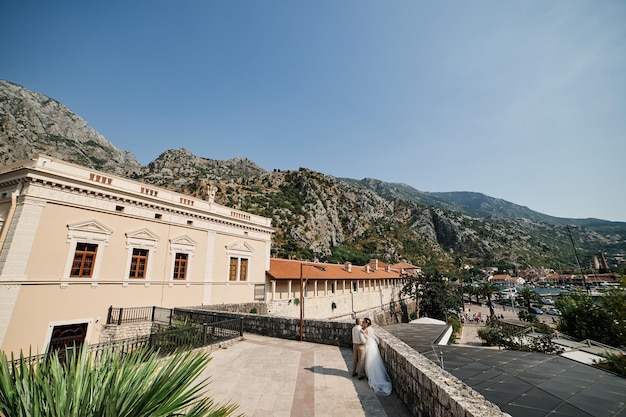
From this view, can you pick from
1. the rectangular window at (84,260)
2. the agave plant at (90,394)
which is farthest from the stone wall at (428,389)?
the rectangular window at (84,260)

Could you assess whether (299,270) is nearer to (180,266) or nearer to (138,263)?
(180,266)

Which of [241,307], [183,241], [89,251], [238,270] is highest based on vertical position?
[183,241]

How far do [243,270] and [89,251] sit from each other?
11985mm

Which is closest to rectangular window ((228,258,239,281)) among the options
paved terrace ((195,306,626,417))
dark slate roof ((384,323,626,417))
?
paved terrace ((195,306,626,417))

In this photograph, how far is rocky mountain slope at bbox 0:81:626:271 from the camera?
67000 mm

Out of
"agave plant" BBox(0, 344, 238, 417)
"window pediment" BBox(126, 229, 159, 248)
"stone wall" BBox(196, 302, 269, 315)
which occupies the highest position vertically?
"window pediment" BBox(126, 229, 159, 248)

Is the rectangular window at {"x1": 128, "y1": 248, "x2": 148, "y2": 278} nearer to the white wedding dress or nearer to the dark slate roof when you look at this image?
the white wedding dress

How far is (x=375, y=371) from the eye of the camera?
6395mm

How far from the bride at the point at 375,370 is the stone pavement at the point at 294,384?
18cm

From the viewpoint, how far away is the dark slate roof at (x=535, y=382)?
185 inches

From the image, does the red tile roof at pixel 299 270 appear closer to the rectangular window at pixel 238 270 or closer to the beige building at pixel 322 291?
the beige building at pixel 322 291

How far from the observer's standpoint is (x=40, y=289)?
44.4 ft

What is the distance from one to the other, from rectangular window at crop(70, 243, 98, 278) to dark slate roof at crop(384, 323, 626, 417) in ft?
60.4

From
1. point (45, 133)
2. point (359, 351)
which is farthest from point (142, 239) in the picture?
point (45, 133)
